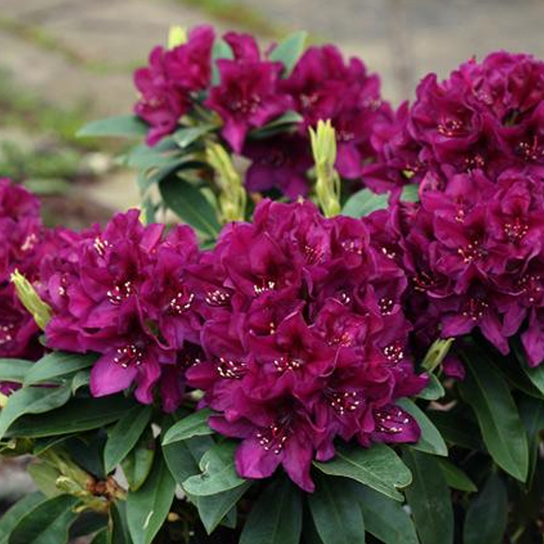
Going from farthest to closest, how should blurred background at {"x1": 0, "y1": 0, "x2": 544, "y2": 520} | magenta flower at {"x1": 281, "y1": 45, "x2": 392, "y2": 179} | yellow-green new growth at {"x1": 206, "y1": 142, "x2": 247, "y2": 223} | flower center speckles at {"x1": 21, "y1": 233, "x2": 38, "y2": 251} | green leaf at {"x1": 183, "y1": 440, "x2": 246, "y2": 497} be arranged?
1. blurred background at {"x1": 0, "y1": 0, "x2": 544, "y2": 520}
2. magenta flower at {"x1": 281, "y1": 45, "x2": 392, "y2": 179}
3. yellow-green new growth at {"x1": 206, "y1": 142, "x2": 247, "y2": 223}
4. flower center speckles at {"x1": 21, "y1": 233, "x2": 38, "y2": 251}
5. green leaf at {"x1": 183, "y1": 440, "x2": 246, "y2": 497}

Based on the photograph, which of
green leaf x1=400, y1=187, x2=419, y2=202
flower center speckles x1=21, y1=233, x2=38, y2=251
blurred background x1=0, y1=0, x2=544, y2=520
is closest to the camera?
green leaf x1=400, y1=187, x2=419, y2=202

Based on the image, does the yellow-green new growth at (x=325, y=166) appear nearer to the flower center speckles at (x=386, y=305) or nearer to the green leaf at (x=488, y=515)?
the flower center speckles at (x=386, y=305)

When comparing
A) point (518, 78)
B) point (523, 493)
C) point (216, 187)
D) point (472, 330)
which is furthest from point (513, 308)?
point (216, 187)

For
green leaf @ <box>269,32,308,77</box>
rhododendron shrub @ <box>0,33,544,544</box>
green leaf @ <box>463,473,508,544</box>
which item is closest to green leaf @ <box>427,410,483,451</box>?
rhododendron shrub @ <box>0,33,544,544</box>

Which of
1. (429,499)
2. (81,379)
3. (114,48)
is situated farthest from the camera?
(114,48)

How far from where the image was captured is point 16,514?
223cm

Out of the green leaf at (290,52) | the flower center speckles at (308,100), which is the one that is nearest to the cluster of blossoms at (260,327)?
the flower center speckles at (308,100)

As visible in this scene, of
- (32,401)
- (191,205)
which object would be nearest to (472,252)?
(32,401)

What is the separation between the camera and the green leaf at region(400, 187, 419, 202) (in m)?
2.15

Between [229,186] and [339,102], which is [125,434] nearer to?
[229,186]

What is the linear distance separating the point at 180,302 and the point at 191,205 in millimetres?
719

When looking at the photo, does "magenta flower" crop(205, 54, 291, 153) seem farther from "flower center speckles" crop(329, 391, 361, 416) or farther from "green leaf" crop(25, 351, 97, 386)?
"flower center speckles" crop(329, 391, 361, 416)

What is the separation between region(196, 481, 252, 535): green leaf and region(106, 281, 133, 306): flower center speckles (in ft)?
1.05

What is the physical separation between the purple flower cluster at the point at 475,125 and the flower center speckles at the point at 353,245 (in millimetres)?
280
